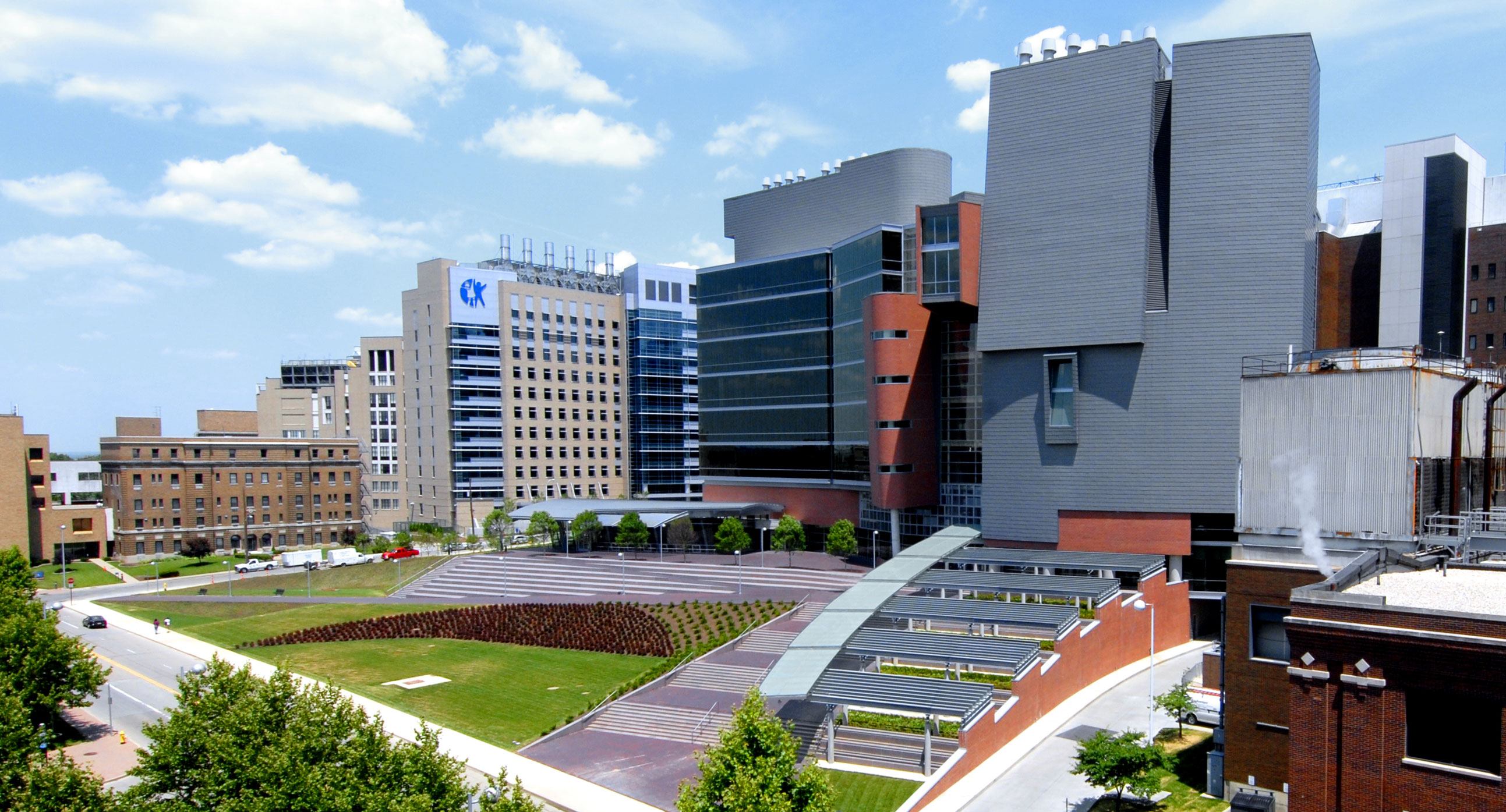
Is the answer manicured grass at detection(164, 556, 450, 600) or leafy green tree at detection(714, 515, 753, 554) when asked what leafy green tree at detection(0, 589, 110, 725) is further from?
leafy green tree at detection(714, 515, 753, 554)

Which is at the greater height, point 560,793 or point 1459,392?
point 1459,392

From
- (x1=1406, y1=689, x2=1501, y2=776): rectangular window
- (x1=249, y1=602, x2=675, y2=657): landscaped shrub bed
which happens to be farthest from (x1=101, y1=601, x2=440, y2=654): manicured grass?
(x1=1406, y1=689, x2=1501, y2=776): rectangular window

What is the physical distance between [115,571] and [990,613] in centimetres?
9286

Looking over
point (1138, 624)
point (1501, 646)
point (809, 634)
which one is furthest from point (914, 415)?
point (1501, 646)

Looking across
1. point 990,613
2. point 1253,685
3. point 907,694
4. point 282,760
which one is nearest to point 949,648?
point 907,694

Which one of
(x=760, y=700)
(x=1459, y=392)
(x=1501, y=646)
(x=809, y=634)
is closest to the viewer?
(x=1501, y=646)

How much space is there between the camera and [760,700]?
24547 mm

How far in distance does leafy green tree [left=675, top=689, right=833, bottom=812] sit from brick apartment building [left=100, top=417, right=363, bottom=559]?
4090 inches

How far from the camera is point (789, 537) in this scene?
238 ft

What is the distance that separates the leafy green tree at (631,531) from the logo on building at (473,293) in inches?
1656

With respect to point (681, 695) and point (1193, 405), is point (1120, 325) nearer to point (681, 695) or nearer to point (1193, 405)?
point (1193, 405)

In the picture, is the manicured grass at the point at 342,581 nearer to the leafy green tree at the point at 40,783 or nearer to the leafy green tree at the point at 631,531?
the leafy green tree at the point at 631,531

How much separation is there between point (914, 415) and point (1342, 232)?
127 feet

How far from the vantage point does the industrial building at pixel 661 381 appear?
121 meters
